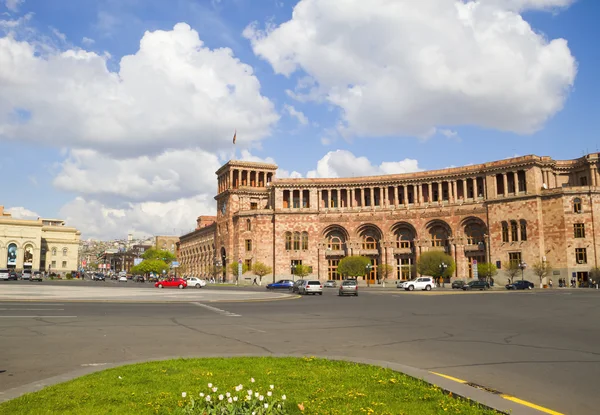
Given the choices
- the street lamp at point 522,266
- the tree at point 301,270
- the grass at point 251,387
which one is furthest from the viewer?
the tree at point 301,270

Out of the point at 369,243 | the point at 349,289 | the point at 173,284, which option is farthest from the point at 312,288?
the point at 369,243

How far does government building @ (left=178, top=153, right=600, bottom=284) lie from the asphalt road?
5619 cm

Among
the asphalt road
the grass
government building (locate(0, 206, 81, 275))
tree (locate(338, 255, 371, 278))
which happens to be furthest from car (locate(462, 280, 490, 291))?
government building (locate(0, 206, 81, 275))

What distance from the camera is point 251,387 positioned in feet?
25.8

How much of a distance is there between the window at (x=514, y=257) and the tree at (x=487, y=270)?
2.88m

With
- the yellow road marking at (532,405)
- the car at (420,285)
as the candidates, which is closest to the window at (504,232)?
the car at (420,285)

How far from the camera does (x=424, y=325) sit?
1898cm

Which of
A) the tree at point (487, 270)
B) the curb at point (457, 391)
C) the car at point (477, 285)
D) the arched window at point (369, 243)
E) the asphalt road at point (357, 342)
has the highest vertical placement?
the arched window at point (369, 243)

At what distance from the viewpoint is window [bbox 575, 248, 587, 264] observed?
7044 centimetres

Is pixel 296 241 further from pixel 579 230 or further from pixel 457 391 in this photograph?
pixel 457 391

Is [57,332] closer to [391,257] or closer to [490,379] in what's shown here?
[490,379]

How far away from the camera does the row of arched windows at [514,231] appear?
7581 cm

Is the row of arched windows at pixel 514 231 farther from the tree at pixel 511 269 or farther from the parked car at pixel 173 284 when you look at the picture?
the parked car at pixel 173 284

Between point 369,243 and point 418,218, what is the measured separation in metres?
10.7
